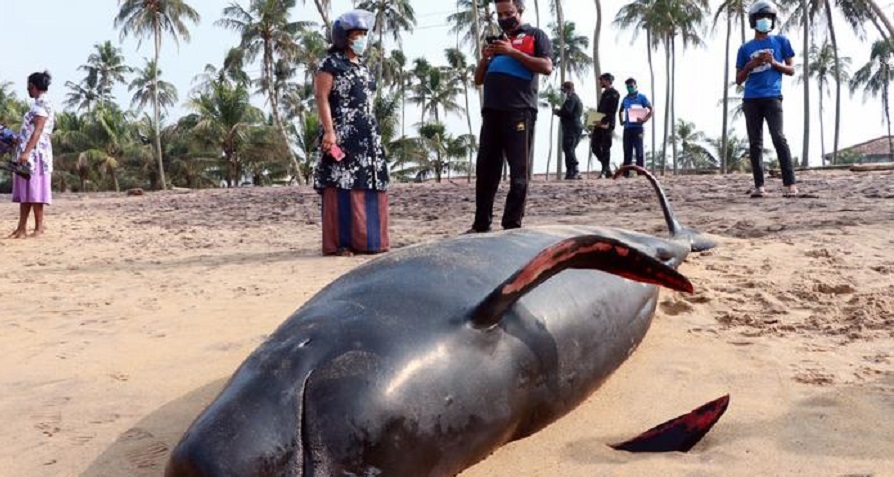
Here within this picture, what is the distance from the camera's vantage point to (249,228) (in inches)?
319

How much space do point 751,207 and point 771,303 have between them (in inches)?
139

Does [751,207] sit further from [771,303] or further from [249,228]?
[249,228]

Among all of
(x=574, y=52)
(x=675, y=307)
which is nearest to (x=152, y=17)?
(x=574, y=52)

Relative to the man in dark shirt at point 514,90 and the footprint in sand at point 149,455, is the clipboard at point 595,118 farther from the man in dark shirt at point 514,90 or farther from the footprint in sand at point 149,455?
the footprint in sand at point 149,455

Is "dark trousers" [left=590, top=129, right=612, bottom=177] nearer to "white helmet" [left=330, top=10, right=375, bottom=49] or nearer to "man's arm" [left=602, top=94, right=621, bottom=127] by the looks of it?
"man's arm" [left=602, top=94, right=621, bottom=127]

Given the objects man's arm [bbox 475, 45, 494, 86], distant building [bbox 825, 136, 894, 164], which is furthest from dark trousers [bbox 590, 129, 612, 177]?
distant building [bbox 825, 136, 894, 164]

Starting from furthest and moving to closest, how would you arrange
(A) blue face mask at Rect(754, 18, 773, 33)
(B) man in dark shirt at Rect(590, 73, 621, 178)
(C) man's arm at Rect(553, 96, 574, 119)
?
1. (C) man's arm at Rect(553, 96, 574, 119)
2. (B) man in dark shirt at Rect(590, 73, 621, 178)
3. (A) blue face mask at Rect(754, 18, 773, 33)

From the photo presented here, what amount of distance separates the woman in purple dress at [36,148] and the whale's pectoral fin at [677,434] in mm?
7022

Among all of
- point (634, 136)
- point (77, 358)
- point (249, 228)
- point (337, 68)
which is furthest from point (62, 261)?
point (634, 136)

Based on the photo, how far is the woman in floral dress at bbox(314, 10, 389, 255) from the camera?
5.14m

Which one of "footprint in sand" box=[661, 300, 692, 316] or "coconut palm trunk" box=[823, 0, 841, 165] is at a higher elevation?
"coconut palm trunk" box=[823, 0, 841, 165]

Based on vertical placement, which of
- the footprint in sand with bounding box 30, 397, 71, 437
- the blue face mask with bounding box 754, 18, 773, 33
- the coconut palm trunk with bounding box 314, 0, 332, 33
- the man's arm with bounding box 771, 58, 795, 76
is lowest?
the footprint in sand with bounding box 30, 397, 71, 437

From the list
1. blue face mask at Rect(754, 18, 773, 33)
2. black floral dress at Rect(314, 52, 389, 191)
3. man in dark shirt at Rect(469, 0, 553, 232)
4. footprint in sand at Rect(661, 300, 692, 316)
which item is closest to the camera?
footprint in sand at Rect(661, 300, 692, 316)

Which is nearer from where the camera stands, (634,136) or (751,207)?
(751,207)
